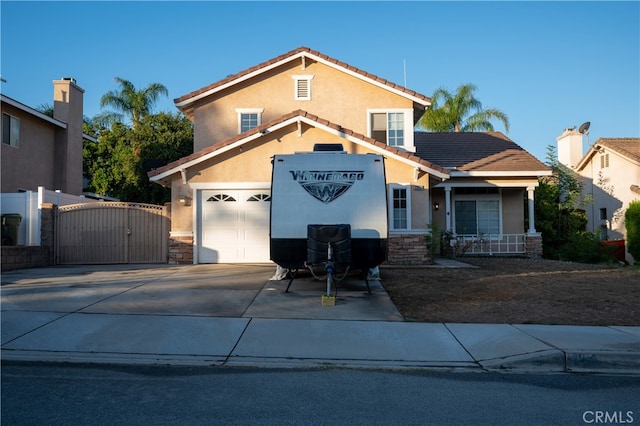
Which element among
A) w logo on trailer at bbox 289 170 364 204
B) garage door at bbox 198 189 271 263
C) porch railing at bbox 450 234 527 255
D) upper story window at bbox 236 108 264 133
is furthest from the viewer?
porch railing at bbox 450 234 527 255

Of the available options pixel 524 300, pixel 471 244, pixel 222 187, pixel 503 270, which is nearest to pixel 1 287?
pixel 222 187

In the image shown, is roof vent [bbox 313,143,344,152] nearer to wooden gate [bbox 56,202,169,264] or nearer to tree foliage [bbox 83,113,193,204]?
wooden gate [bbox 56,202,169,264]

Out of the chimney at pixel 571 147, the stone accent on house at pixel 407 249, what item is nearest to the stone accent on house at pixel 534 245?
the stone accent on house at pixel 407 249

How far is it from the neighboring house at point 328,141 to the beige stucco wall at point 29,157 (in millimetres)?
7861

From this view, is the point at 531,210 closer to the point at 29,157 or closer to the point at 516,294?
the point at 516,294

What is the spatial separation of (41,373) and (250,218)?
9.62 meters

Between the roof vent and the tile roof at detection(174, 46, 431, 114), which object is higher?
the tile roof at detection(174, 46, 431, 114)

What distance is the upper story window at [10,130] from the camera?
66.9ft

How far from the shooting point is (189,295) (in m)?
10.0

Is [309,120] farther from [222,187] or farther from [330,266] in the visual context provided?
[330,266]

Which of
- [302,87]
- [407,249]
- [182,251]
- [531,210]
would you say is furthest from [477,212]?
[182,251]

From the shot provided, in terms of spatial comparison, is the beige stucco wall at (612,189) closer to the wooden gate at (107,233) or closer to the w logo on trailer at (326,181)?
the w logo on trailer at (326,181)

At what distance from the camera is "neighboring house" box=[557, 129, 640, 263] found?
82.1 feet

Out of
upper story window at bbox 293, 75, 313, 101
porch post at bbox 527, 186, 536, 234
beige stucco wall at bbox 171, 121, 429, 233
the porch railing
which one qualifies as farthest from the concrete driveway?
porch post at bbox 527, 186, 536, 234
